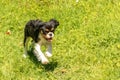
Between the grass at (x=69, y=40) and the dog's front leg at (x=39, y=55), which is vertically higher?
the dog's front leg at (x=39, y=55)

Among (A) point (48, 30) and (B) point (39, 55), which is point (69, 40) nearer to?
(B) point (39, 55)

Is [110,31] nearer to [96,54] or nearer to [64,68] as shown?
[96,54]

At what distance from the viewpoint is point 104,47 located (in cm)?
821

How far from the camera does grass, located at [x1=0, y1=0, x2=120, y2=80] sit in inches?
291

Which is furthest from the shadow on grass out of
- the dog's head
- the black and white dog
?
the dog's head

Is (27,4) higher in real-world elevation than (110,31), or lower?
lower

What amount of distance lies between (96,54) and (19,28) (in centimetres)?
227

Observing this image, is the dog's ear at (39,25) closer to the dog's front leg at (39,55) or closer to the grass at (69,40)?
the dog's front leg at (39,55)

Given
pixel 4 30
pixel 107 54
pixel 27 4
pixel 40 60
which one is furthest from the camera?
pixel 27 4

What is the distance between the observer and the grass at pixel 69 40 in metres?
7.38

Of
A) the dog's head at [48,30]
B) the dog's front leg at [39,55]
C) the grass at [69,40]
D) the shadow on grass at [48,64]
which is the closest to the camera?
the dog's head at [48,30]

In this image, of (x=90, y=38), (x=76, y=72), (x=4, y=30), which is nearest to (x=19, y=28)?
(x=4, y=30)

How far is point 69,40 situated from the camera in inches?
335

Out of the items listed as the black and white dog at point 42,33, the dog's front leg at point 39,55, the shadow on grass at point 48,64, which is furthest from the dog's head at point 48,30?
the shadow on grass at point 48,64
